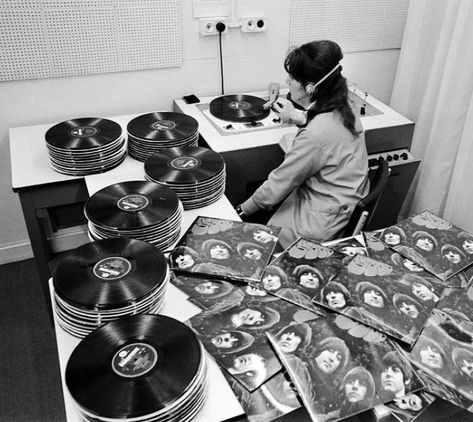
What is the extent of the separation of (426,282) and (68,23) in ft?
6.79

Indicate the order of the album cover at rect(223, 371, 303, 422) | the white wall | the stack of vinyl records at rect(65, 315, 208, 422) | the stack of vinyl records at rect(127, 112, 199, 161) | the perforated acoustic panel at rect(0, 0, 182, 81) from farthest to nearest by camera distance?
the white wall, the perforated acoustic panel at rect(0, 0, 182, 81), the stack of vinyl records at rect(127, 112, 199, 161), the album cover at rect(223, 371, 303, 422), the stack of vinyl records at rect(65, 315, 208, 422)

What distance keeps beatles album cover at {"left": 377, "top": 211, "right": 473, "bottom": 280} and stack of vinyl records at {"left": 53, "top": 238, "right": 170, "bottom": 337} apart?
92 centimetres

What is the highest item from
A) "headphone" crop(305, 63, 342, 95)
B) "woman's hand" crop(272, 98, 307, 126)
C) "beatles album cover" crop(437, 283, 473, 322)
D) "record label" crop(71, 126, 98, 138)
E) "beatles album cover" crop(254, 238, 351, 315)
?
"headphone" crop(305, 63, 342, 95)

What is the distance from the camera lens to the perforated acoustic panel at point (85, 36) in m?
2.38

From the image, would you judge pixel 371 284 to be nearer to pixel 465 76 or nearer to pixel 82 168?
pixel 82 168

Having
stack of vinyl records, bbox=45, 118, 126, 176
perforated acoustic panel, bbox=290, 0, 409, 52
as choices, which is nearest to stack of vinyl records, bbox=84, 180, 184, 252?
stack of vinyl records, bbox=45, 118, 126, 176

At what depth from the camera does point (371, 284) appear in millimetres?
1599

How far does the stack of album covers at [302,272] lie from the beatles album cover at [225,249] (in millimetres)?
47

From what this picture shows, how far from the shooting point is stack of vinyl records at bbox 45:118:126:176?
6.91 feet

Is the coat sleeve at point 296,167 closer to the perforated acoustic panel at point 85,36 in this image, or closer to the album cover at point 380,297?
the album cover at point 380,297

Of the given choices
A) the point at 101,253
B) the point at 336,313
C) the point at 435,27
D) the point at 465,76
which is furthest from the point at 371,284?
the point at 435,27

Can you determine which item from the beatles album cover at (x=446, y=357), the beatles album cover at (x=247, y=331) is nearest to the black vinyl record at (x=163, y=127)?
the beatles album cover at (x=247, y=331)

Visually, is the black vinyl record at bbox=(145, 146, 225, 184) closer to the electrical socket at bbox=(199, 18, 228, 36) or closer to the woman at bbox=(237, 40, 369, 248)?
the woman at bbox=(237, 40, 369, 248)

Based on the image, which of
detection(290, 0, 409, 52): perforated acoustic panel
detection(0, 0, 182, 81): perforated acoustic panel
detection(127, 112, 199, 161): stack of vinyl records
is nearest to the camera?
detection(127, 112, 199, 161): stack of vinyl records
